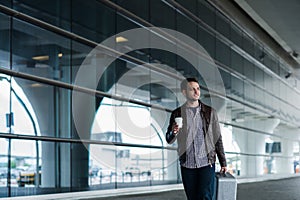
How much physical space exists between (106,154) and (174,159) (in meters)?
3.22

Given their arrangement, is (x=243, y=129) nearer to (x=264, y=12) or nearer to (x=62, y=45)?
(x=264, y=12)

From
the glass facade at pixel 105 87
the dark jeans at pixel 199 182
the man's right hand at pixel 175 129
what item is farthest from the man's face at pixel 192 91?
the glass facade at pixel 105 87

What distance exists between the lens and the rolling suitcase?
15.9 feet

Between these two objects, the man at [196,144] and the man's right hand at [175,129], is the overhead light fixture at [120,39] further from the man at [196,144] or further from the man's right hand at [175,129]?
the man's right hand at [175,129]

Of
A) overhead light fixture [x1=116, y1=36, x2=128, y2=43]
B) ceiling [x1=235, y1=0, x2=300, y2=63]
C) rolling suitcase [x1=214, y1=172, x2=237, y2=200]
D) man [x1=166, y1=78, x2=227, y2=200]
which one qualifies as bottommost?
rolling suitcase [x1=214, y1=172, x2=237, y2=200]

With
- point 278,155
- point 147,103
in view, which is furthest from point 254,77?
point 147,103

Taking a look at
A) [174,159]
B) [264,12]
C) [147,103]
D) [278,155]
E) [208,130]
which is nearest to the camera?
[208,130]

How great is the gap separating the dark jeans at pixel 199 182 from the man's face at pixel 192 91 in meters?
0.65

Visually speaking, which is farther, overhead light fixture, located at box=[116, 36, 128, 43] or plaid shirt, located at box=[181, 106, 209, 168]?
overhead light fixture, located at box=[116, 36, 128, 43]

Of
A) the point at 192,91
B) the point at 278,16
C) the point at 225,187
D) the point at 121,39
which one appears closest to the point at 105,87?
the point at 121,39

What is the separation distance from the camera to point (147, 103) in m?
16.4

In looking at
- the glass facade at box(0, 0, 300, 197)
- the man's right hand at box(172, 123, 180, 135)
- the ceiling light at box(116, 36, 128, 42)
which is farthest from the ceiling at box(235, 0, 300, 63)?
the man's right hand at box(172, 123, 180, 135)

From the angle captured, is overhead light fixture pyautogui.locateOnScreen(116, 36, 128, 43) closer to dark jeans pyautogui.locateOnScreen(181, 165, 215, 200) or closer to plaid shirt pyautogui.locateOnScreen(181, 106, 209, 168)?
plaid shirt pyautogui.locateOnScreen(181, 106, 209, 168)

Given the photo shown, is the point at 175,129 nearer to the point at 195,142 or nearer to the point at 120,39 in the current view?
the point at 195,142
